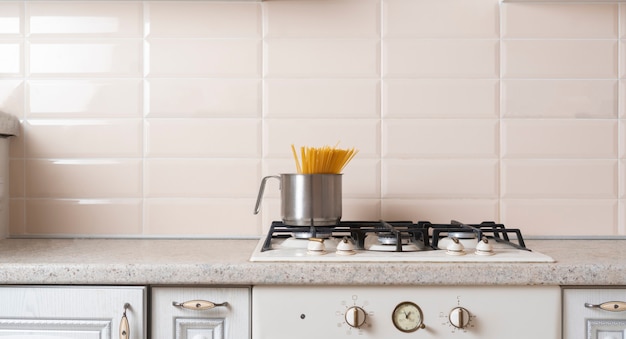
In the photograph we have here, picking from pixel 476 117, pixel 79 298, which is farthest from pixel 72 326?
pixel 476 117

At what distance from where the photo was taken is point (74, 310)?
1.08 meters

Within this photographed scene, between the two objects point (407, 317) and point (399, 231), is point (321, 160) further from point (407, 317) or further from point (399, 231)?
point (407, 317)

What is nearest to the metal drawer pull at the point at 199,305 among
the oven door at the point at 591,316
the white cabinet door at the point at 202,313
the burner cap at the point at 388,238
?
the white cabinet door at the point at 202,313

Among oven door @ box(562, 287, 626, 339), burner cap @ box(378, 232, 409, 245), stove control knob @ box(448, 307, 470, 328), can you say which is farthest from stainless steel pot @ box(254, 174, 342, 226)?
oven door @ box(562, 287, 626, 339)

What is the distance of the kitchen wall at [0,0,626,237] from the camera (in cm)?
157

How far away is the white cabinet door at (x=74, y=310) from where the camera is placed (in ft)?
3.53

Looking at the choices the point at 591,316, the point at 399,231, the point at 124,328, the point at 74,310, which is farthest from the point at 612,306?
the point at 74,310

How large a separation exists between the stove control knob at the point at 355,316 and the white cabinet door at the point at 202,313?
20 cm

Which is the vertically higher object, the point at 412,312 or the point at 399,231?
the point at 399,231

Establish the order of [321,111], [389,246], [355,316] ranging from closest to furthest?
[355,316]
[389,246]
[321,111]

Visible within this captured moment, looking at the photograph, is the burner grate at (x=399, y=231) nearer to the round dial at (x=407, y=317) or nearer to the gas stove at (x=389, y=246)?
the gas stove at (x=389, y=246)

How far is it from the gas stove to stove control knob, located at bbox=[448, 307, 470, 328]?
0.34 ft

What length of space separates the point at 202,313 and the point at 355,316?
0.99 ft

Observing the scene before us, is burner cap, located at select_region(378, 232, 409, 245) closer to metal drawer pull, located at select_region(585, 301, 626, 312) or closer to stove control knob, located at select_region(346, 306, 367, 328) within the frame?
stove control knob, located at select_region(346, 306, 367, 328)
